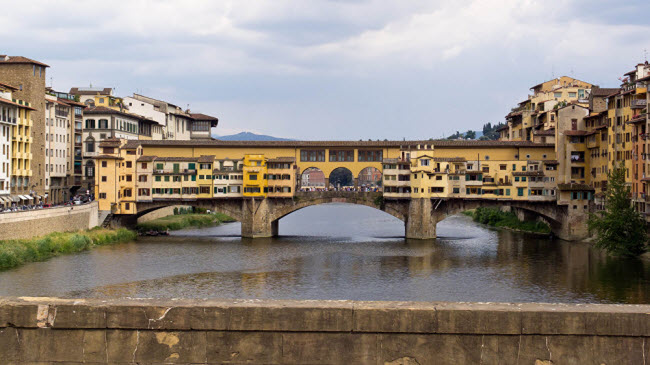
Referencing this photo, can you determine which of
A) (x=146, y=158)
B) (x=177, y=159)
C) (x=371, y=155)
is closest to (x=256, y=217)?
(x=177, y=159)

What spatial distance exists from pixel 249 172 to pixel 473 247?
20.7m

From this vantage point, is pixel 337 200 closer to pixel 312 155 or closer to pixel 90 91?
pixel 312 155

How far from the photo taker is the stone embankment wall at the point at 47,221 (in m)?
44.6

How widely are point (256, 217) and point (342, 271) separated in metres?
21.5

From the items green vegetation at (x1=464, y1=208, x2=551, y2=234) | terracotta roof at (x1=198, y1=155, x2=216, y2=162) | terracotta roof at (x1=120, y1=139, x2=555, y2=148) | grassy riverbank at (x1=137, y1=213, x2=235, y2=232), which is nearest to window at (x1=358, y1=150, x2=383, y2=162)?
terracotta roof at (x1=120, y1=139, x2=555, y2=148)

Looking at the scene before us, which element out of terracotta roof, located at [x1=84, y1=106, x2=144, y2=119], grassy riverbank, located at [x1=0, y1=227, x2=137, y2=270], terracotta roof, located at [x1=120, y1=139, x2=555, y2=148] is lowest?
grassy riverbank, located at [x1=0, y1=227, x2=137, y2=270]

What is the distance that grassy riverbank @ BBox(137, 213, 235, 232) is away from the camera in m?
69.0

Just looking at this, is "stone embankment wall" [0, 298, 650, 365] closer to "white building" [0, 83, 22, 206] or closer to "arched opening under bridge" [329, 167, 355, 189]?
"white building" [0, 83, 22, 206]

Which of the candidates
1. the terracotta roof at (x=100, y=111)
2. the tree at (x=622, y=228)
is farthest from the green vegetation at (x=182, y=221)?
the tree at (x=622, y=228)

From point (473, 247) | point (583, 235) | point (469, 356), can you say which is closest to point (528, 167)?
point (583, 235)

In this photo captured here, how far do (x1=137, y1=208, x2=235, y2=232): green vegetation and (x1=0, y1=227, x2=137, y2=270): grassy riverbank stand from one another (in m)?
7.42

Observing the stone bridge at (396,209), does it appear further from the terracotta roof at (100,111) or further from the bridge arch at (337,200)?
the terracotta roof at (100,111)

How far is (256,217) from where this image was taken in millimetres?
63906

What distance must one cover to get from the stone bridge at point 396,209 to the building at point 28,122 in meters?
8.29
